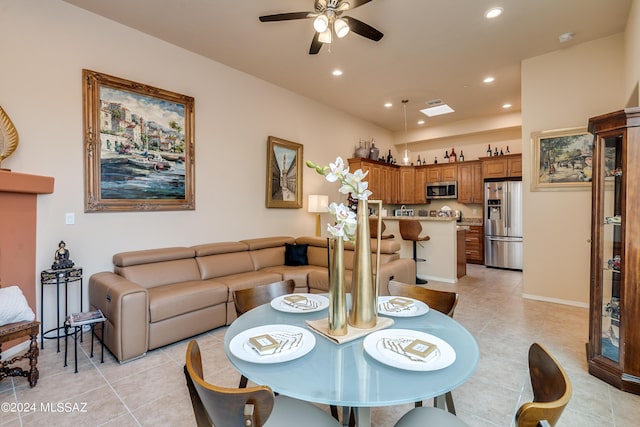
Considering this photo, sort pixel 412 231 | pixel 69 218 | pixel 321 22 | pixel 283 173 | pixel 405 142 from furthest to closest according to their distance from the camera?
1. pixel 405 142
2. pixel 283 173
3. pixel 412 231
4. pixel 69 218
5. pixel 321 22

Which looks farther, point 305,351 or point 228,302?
point 228,302

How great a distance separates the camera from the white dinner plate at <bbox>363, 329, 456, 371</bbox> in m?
1.06

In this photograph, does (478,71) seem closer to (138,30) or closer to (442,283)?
Answer: (442,283)

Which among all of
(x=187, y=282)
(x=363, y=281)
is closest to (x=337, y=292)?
(x=363, y=281)

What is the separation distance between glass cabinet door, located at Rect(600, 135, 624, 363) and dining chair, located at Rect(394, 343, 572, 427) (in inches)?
69.1

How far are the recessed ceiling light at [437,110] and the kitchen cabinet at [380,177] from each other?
4.57 feet

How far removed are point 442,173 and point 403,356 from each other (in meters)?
7.11

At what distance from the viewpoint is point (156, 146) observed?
3.60 metres

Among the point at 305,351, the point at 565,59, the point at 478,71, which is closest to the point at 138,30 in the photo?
the point at 305,351

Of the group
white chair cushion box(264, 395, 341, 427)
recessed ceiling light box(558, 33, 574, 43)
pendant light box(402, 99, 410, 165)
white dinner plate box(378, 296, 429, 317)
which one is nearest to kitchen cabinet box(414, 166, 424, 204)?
pendant light box(402, 99, 410, 165)

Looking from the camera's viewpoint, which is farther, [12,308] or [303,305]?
[12,308]

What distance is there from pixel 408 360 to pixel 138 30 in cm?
422

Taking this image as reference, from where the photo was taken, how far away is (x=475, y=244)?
22.5 feet

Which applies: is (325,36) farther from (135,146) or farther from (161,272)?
(161,272)
